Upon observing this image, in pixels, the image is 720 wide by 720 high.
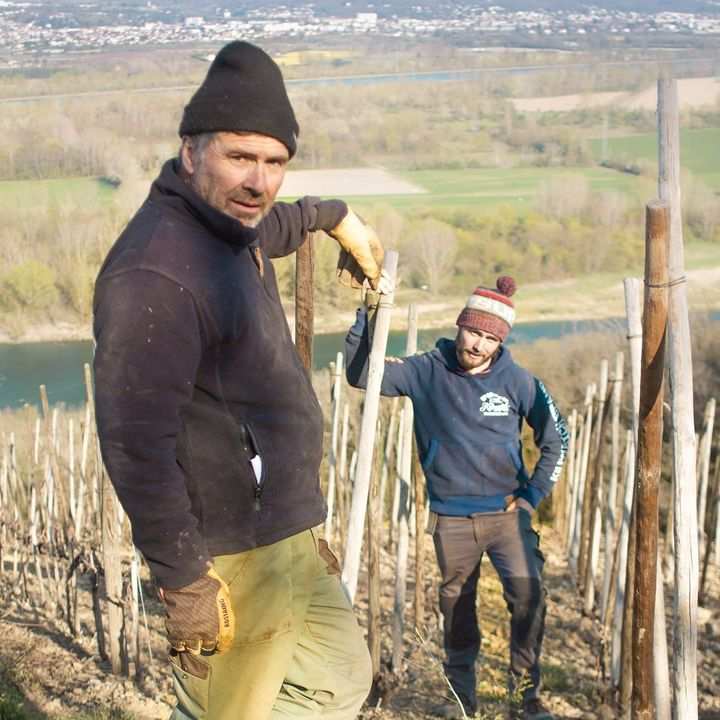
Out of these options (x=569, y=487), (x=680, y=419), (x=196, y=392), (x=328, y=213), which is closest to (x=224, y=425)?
(x=196, y=392)

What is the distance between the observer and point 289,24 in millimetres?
38969

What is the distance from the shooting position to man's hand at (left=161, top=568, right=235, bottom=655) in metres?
1.75

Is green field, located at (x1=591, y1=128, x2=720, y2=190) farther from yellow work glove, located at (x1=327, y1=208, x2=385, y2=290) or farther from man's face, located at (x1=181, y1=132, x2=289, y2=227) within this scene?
man's face, located at (x1=181, y1=132, x2=289, y2=227)

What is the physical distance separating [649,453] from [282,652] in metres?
1.00

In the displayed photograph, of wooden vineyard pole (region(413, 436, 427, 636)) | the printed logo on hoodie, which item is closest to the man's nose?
the printed logo on hoodie

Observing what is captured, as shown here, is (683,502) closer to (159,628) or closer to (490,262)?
(159,628)

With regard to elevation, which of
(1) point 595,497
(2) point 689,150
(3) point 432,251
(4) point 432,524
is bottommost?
(3) point 432,251

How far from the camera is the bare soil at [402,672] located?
3426 mm

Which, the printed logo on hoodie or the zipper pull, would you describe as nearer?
the zipper pull

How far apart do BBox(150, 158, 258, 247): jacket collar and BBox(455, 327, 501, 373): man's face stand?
148 cm

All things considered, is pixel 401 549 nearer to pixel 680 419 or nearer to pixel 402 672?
pixel 402 672

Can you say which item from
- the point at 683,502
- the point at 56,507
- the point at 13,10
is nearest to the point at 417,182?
the point at 13,10

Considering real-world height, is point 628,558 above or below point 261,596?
below

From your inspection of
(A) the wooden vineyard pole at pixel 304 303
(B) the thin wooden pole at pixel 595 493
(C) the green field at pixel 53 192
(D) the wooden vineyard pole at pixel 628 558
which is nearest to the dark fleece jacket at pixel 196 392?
(A) the wooden vineyard pole at pixel 304 303
